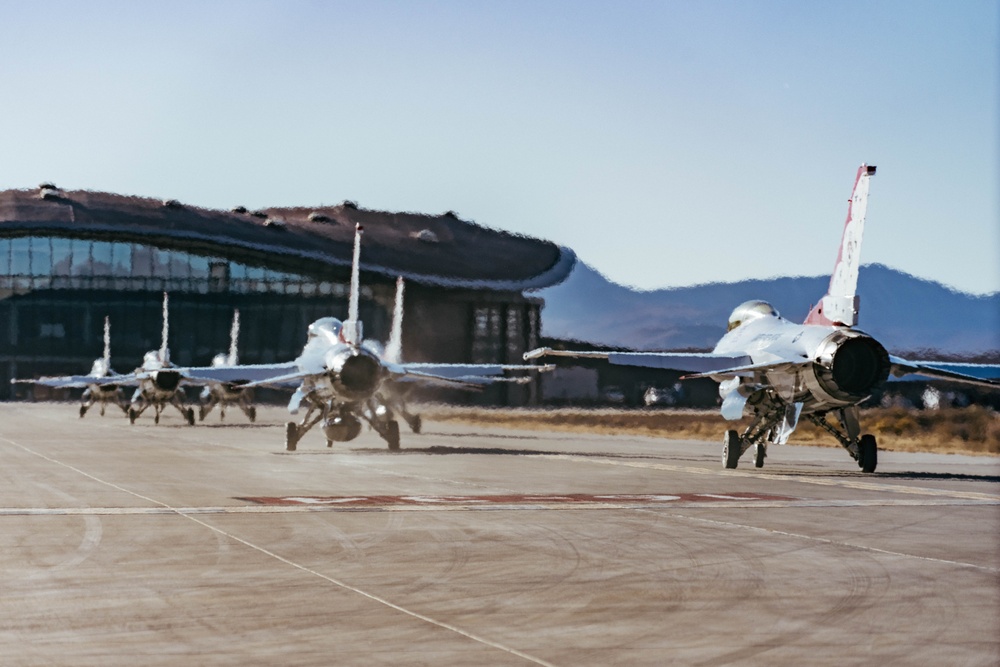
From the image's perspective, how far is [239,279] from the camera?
125 m

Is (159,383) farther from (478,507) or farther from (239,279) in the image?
(239,279)

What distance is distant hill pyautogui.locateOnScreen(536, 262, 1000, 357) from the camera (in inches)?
1962

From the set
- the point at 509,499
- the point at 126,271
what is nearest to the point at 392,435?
the point at 509,499

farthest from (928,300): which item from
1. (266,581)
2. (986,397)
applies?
(266,581)

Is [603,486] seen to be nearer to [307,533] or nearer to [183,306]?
[307,533]

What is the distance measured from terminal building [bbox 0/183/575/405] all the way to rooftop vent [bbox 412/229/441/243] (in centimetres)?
14

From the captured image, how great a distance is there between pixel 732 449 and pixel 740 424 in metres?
26.6

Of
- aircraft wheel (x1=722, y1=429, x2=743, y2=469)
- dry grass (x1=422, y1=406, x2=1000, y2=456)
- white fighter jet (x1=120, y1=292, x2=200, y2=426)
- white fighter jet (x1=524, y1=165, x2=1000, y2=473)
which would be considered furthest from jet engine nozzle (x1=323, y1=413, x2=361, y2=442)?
white fighter jet (x1=120, y1=292, x2=200, y2=426)

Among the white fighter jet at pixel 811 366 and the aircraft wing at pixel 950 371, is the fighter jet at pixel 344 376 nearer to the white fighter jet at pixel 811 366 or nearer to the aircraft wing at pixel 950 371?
the white fighter jet at pixel 811 366

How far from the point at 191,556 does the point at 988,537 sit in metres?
9.86

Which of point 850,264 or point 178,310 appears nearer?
point 850,264

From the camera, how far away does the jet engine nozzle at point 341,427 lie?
36.7 meters

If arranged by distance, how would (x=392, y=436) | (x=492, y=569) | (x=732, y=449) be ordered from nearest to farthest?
1. (x=492, y=569)
2. (x=732, y=449)
3. (x=392, y=436)

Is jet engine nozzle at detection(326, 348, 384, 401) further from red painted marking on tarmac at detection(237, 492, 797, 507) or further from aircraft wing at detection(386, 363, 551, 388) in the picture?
red painted marking on tarmac at detection(237, 492, 797, 507)
